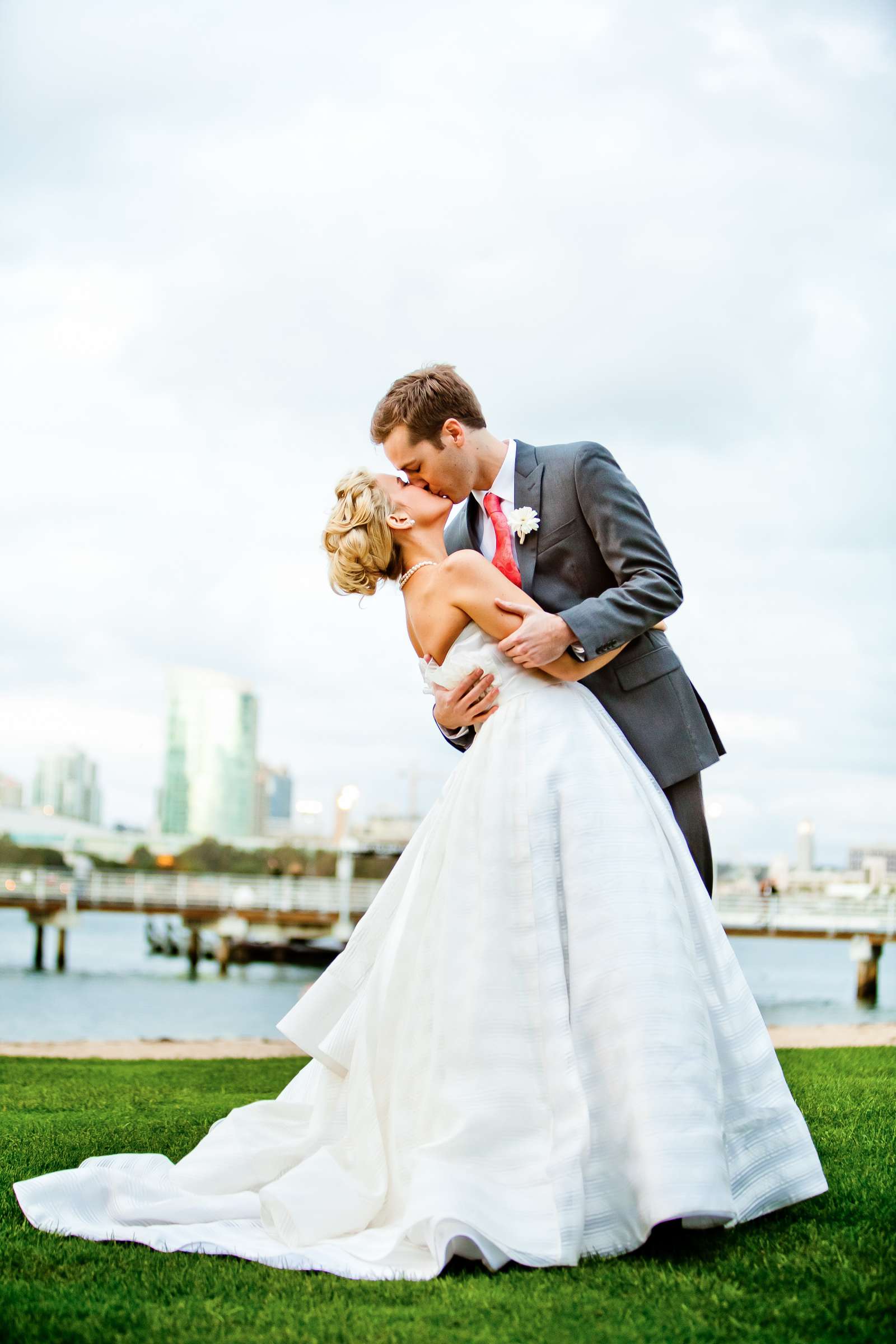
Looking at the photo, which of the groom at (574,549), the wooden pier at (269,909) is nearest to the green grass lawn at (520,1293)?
the groom at (574,549)

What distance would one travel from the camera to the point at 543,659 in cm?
311

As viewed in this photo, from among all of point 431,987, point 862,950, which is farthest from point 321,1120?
point 862,950

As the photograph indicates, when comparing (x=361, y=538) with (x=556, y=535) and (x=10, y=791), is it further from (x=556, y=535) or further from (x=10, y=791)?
(x=10, y=791)

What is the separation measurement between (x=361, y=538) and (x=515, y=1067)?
151 centimetres

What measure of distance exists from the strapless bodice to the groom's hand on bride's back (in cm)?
2

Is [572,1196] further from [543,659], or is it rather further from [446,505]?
[446,505]

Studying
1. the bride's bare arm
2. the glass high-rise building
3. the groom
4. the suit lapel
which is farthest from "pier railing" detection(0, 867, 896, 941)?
the glass high-rise building

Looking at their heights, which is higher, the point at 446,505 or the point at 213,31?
the point at 213,31

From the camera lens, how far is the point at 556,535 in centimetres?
341

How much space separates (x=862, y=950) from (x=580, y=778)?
33.9 meters

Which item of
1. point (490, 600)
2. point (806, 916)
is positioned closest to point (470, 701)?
point (490, 600)

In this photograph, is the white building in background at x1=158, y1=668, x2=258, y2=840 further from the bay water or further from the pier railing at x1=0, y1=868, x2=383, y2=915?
the pier railing at x1=0, y1=868, x2=383, y2=915

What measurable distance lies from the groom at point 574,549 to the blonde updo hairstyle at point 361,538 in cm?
16

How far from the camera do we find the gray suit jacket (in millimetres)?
3256
